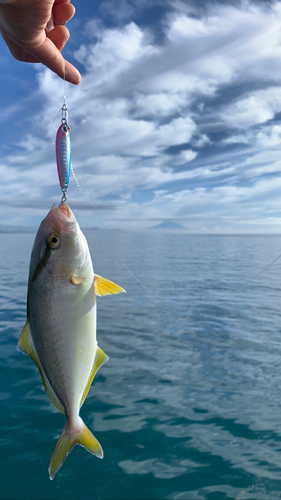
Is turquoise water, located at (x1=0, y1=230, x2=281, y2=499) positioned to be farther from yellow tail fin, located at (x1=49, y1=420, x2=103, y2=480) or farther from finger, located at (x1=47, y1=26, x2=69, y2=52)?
finger, located at (x1=47, y1=26, x2=69, y2=52)

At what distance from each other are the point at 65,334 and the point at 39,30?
277cm

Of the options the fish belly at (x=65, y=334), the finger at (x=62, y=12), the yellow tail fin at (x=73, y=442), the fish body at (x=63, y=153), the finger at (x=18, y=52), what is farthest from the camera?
the finger at (x=18, y=52)

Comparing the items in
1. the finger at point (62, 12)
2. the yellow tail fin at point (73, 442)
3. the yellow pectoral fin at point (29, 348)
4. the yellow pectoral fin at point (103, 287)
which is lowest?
the yellow tail fin at point (73, 442)

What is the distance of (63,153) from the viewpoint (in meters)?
3.55

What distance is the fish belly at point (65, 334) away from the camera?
2756 millimetres

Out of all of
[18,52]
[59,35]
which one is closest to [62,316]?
[59,35]

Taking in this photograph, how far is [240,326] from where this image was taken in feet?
44.5

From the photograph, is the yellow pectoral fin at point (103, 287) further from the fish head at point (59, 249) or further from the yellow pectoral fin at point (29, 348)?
the yellow pectoral fin at point (29, 348)

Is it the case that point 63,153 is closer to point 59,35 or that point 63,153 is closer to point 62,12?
point 59,35

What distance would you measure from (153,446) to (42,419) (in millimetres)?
2275

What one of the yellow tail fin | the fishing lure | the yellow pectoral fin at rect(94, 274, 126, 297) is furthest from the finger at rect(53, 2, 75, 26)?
the yellow tail fin

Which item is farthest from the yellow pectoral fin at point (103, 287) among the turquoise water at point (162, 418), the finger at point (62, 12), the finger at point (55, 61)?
the turquoise water at point (162, 418)

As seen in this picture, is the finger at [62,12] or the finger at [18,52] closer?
the finger at [62,12]

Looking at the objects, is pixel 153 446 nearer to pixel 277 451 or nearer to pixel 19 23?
pixel 277 451
